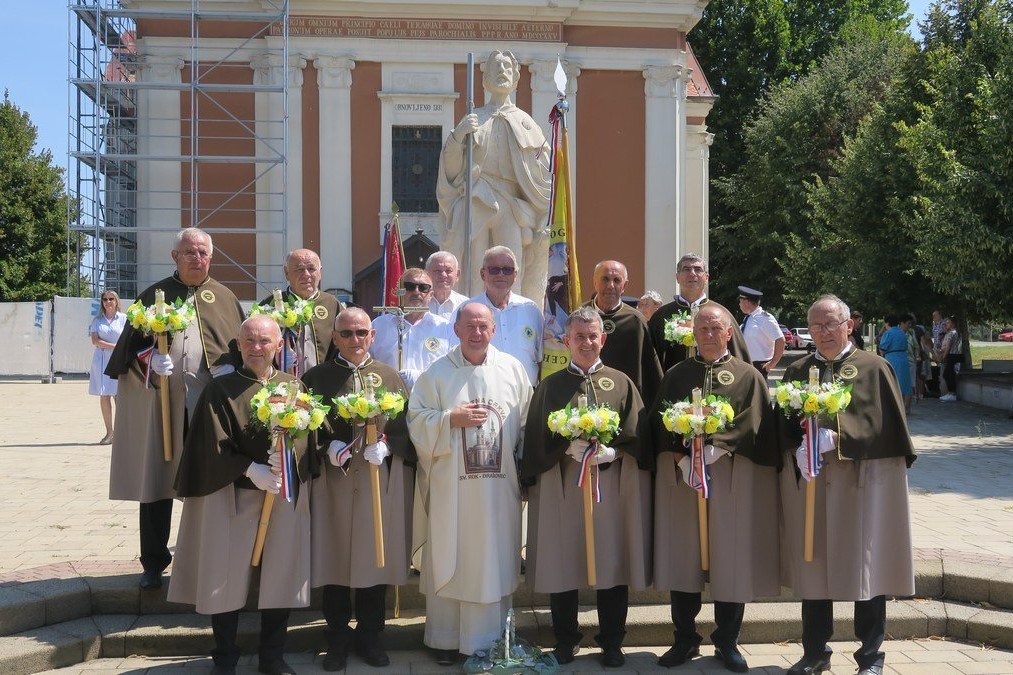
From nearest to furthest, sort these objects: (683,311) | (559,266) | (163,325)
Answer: (163,325)
(683,311)
(559,266)

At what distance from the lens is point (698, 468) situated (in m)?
5.80

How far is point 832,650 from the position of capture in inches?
247

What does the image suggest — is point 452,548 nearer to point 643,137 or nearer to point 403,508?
point 403,508

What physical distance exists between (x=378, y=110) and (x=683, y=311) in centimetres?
1781

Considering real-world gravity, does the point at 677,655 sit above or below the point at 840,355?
below

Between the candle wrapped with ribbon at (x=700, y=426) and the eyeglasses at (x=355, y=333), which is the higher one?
the eyeglasses at (x=355, y=333)

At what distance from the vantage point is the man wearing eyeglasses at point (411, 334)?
7.05 meters

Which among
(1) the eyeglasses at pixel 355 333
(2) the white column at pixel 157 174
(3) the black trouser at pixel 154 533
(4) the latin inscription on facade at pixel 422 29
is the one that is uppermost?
(4) the latin inscription on facade at pixel 422 29

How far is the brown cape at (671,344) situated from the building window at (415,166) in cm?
1715

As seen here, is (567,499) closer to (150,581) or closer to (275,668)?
(275,668)

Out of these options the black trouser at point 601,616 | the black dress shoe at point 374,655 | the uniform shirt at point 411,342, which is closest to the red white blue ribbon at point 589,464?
the black trouser at point 601,616

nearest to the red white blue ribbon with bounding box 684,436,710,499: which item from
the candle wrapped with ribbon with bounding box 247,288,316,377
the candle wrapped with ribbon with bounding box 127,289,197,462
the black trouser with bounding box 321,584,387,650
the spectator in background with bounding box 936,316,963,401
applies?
the black trouser with bounding box 321,584,387,650

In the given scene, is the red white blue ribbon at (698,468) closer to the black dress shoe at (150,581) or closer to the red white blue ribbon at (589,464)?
the red white blue ribbon at (589,464)

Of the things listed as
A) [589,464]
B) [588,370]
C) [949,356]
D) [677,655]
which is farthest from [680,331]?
[949,356]
